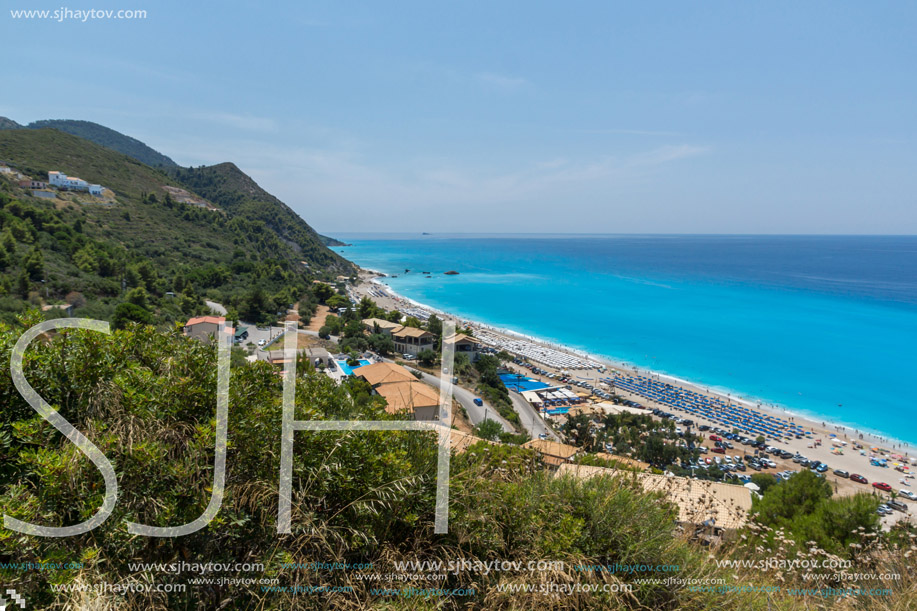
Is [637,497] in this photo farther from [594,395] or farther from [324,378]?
[594,395]

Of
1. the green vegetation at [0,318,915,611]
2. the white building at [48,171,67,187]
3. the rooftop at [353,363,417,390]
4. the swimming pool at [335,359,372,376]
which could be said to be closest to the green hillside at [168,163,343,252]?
the white building at [48,171,67,187]

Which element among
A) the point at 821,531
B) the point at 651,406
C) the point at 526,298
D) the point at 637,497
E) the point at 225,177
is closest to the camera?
the point at 637,497

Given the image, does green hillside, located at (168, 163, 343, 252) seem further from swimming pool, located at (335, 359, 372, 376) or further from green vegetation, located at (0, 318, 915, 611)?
green vegetation, located at (0, 318, 915, 611)

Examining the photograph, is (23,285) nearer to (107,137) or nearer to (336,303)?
(336,303)


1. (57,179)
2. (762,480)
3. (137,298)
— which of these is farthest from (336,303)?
(762,480)

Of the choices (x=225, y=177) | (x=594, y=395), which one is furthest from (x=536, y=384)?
(x=225, y=177)
